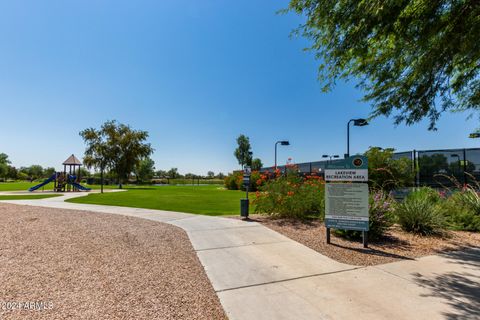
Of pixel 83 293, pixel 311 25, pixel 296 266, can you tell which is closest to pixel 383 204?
pixel 296 266

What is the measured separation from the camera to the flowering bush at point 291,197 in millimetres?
8273

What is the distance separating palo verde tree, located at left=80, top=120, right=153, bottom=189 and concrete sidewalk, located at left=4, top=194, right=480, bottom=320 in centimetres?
3328

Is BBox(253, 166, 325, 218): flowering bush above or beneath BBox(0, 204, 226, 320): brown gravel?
above

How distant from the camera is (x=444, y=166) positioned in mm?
11562

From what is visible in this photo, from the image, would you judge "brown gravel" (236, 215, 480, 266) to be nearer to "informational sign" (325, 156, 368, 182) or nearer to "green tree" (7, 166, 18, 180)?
"informational sign" (325, 156, 368, 182)

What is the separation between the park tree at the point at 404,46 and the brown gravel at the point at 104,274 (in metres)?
5.21

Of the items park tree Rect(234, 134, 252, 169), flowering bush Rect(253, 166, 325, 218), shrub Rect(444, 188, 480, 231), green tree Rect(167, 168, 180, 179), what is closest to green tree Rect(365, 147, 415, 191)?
shrub Rect(444, 188, 480, 231)

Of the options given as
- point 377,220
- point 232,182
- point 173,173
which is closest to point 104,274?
point 377,220

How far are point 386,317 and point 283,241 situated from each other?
3180mm

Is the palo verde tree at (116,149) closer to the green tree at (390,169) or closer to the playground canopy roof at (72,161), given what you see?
the playground canopy roof at (72,161)

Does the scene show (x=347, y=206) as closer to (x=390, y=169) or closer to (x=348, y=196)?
(x=348, y=196)

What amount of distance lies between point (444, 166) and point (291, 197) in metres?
8.88

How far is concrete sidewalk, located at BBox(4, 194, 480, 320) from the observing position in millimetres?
2756

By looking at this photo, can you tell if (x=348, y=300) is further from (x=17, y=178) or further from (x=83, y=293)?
(x=17, y=178)
